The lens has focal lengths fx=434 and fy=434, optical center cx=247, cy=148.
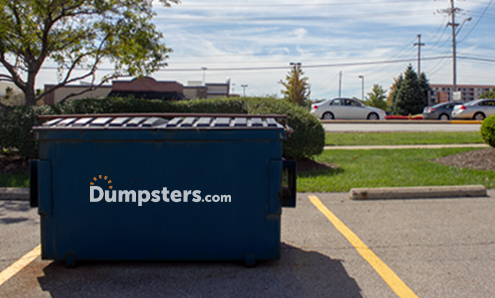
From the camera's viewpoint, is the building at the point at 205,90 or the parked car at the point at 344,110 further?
the building at the point at 205,90

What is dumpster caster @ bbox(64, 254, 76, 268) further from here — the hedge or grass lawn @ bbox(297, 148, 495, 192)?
the hedge

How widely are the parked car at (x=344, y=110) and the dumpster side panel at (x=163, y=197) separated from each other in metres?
21.8

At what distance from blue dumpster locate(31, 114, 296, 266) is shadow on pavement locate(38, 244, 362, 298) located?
138 mm

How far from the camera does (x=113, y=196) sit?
12.5ft

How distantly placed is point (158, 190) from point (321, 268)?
1638 millimetres

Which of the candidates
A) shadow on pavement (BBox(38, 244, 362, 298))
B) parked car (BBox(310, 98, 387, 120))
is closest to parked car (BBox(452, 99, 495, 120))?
parked car (BBox(310, 98, 387, 120))

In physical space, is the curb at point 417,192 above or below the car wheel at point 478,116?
below

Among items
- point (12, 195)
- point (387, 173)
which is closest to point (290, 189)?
point (12, 195)

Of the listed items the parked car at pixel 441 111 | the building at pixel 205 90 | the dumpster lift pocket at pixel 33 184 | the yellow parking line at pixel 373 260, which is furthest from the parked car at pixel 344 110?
the dumpster lift pocket at pixel 33 184

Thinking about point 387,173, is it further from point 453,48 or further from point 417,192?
point 453,48

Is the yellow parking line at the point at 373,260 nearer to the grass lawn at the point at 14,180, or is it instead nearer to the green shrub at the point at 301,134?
the green shrub at the point at 301,134

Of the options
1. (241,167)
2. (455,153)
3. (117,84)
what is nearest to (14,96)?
(117,84)

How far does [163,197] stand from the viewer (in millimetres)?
3814

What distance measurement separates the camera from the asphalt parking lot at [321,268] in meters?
3.48
